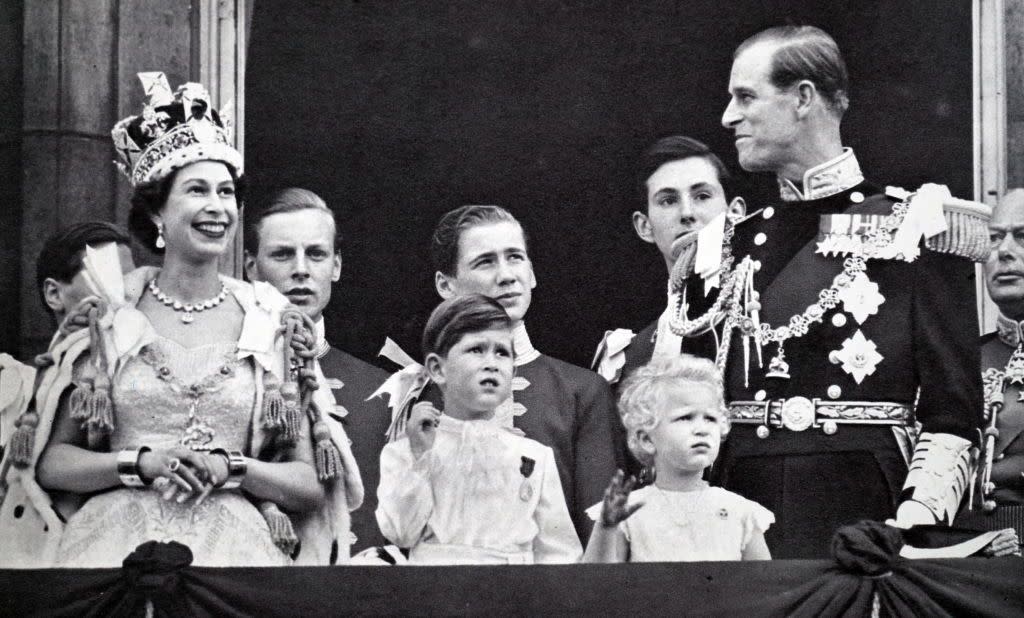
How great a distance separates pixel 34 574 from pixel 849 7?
3524 millimetres

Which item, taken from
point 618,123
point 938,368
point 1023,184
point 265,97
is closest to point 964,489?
point 938,368

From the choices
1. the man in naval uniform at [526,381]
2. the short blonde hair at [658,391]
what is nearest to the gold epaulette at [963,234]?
the short blonde hair at [658,391]

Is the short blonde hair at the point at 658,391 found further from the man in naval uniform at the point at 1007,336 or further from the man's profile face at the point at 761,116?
the man in naval uniform at the point at 1007,336

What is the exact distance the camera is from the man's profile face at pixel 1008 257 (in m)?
7.07

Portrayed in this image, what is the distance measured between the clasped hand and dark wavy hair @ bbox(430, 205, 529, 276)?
1212 mm

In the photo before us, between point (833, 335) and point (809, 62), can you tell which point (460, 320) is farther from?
point (809, 62)

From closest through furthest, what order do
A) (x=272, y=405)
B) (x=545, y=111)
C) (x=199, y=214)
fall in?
1. (x=272, y=405)
2. (x=199, y=214)
3. (x=545, y=111)

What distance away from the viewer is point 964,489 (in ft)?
21.2

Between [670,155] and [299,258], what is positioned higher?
[670,155]

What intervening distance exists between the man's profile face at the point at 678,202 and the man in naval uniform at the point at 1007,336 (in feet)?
3.28

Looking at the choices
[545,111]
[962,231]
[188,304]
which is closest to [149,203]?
[188,304]

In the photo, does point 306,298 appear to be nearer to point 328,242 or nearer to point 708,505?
point 328,242

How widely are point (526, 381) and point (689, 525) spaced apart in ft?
2.67

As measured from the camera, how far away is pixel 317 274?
22.7 feet
